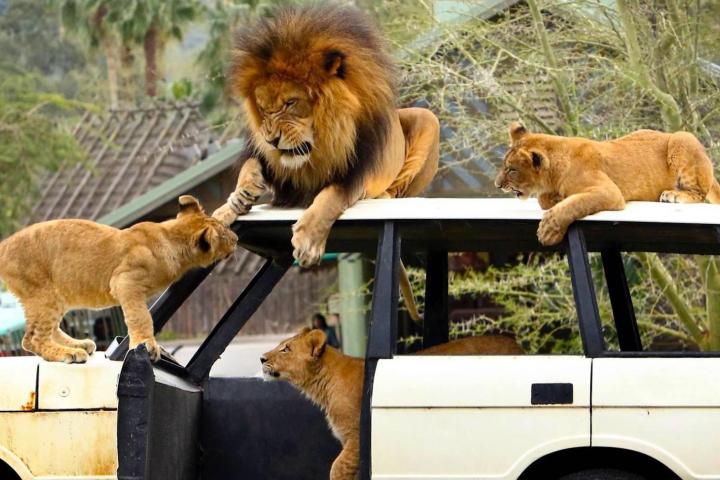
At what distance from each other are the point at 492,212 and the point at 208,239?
1153mm

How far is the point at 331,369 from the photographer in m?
5.80

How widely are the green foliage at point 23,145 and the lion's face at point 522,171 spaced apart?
1959 cm

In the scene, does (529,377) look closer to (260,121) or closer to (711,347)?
(260,121)

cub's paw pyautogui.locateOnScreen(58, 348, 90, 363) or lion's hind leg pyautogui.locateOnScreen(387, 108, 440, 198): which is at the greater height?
lion's hind leg pyautogui.locateOnScreen(387, 108, 440, 198)

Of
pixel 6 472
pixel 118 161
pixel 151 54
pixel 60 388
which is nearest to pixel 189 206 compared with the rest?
pixel 60 388

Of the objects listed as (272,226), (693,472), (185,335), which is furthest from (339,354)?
(185,335)

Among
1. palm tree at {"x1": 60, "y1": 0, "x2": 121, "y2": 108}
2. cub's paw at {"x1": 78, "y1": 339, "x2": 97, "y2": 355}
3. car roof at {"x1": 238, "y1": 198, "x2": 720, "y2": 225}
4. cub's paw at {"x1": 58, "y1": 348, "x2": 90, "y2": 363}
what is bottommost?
cub's paw at {"x1": 58, "y1": 348, "x2": 90, "y2": 363}

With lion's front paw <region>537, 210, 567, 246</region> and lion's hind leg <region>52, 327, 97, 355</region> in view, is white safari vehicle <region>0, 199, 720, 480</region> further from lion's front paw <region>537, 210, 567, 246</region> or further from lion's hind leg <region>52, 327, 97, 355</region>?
lion's hind leg <region>52, 327, 97, 355</region>

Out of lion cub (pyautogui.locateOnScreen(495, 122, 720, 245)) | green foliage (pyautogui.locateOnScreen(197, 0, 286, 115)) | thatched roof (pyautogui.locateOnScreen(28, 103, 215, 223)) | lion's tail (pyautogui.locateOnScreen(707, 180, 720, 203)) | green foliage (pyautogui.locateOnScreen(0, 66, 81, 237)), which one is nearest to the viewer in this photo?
lion cub (pyautogui.locateOnScreen(495, 122, 720, 245))

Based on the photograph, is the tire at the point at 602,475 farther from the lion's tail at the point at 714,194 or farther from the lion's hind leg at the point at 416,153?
the lion's hind leg at the point at 416,153

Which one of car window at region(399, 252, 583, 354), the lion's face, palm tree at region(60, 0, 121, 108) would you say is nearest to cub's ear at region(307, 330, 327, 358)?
the lion's face

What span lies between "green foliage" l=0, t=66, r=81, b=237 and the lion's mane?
19.1 m

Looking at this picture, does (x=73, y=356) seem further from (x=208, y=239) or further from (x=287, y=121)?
(x=287, y=121)

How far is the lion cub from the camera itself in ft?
19.2
